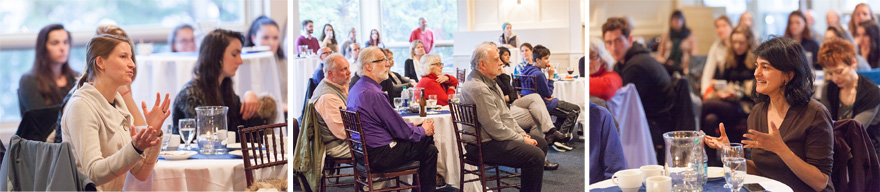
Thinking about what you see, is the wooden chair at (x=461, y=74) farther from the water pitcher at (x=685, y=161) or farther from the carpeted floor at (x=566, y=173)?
the water pitcher at (x=685, y=161)

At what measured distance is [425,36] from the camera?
3.93 m

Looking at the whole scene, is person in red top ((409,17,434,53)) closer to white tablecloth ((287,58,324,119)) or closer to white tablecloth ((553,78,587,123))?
white tablecloth ((287,58,324,119))

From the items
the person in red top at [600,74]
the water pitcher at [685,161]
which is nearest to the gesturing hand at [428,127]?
the person in red top at [600,74]

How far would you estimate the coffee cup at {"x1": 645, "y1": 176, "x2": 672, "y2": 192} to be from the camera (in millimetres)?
3031

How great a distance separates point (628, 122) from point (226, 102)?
2245mm

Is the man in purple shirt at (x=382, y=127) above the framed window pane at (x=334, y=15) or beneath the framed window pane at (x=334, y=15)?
beneath

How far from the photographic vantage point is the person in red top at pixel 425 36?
3.93 metres

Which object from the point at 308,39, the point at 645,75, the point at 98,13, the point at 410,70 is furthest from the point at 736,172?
the point at 98,13

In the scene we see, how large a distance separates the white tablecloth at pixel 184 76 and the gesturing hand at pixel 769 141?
220 cm

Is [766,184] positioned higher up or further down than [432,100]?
further down

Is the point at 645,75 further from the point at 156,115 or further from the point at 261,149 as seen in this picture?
the point at 156,115

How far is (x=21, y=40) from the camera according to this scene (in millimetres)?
4691

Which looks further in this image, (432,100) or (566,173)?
(566,173)

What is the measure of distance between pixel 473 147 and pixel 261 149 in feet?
3.22
